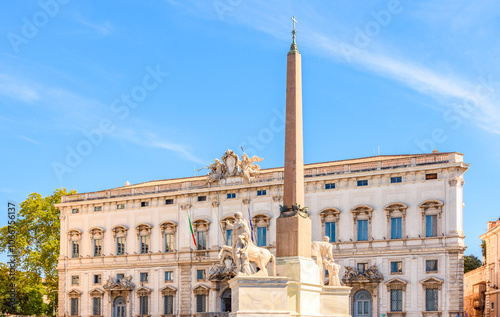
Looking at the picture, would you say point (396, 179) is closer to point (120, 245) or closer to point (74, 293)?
point (120, 245)


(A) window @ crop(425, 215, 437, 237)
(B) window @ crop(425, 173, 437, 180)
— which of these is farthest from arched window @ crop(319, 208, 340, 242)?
(B) window @ crop(425, 173, 437, 180)

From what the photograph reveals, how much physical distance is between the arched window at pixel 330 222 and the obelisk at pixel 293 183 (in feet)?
86.4

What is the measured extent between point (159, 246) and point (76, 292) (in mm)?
9050

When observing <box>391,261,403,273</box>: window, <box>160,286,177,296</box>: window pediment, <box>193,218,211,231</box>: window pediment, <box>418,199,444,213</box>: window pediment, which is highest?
<box>418,199,444,213</box>: window pediment

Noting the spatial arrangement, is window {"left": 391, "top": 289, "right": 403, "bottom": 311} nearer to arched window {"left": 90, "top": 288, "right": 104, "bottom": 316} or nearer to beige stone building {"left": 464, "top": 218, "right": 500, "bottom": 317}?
beige stone building {"left": 464, "top": 218, "right": 500, "bottom": 317}

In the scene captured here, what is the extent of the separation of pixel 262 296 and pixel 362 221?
29.2 metres

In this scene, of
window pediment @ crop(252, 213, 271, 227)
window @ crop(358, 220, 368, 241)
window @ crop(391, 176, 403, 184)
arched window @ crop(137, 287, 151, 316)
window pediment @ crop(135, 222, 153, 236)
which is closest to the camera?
window @ crop(391, 176, 403, 184)

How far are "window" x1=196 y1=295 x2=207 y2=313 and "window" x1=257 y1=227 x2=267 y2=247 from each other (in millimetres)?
6223

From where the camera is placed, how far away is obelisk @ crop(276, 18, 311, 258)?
29.8 m

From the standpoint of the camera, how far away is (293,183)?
30.5 metres

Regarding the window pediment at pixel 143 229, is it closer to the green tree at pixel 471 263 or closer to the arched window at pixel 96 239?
the arched window at pixel 96 239

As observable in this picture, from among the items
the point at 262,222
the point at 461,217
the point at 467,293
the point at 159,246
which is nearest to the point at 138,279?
the point at 159,246

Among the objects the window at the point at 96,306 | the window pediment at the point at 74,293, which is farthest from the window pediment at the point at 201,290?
the window pediment at the point at 74,293

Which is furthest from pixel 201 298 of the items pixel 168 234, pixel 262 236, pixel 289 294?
pixel 289 294
